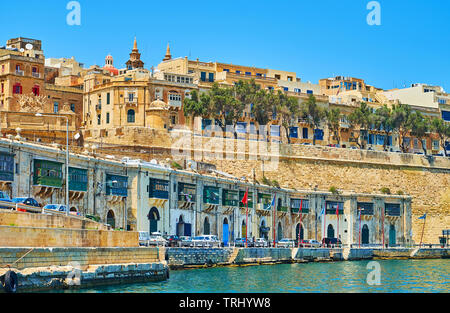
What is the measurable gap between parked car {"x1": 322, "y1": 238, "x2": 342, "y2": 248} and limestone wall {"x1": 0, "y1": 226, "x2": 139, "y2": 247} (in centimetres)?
3818

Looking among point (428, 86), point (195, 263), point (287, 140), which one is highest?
point (428, 86)

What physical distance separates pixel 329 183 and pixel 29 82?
1376 inches

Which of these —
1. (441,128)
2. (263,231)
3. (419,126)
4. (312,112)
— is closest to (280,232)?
(263,231)

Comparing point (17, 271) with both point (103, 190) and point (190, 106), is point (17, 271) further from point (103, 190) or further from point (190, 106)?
point (190, 106)

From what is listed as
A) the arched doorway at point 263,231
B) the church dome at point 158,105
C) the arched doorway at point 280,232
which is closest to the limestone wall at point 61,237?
the arched doorway at point 263,231

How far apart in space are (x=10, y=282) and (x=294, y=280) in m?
21.6

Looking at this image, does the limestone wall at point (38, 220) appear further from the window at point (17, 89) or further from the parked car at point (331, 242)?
the window at point (17, 89)

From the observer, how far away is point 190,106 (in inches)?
3580

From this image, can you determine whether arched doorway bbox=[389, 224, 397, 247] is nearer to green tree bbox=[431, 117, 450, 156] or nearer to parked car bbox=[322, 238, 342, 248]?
parked car bbox=[322, 238, 342, 248]

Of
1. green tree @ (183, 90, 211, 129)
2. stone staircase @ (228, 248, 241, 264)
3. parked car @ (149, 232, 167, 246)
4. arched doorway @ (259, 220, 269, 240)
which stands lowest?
stone staircase @ (228, 248, 241, 264)

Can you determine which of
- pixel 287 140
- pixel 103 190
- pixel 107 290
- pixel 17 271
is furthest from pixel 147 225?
pixel 287 140

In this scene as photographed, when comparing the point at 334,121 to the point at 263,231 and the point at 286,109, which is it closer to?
the point at 286,109

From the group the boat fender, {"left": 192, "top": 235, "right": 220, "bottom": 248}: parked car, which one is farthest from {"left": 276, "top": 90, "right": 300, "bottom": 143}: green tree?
the boat fender

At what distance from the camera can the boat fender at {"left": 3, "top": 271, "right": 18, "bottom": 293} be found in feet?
101
